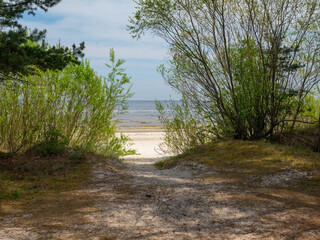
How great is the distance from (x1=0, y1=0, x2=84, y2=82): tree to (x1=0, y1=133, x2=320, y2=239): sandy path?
2448 mm

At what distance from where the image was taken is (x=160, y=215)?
16.0ft

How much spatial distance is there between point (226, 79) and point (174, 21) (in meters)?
2.38

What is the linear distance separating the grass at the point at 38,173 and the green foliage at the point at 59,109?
0.43 m

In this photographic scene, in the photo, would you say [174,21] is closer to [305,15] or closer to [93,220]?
[305,15]

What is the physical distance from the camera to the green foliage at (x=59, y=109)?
8539 mm

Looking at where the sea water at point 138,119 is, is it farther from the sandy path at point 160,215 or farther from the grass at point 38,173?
the sandy path at point 160,215

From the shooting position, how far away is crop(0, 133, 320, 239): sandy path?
4230 millimetres

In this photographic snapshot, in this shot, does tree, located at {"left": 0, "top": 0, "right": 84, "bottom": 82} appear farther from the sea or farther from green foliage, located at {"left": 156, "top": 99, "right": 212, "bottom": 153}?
the sea

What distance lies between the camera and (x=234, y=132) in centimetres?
1034

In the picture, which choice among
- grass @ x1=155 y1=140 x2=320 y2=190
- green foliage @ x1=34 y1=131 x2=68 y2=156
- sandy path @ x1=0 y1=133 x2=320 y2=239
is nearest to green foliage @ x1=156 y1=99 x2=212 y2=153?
grass @ x1=155 y1=140 x2=320 y2=190

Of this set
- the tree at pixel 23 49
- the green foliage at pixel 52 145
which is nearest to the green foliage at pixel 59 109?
the green foliage at pixel 52 145

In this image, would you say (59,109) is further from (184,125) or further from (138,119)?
(138,119)

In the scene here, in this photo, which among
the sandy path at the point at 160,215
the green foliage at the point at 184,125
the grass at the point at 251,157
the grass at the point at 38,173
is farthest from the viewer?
the green foliage at the point at 184,125

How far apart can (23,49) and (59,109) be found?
3.39m
